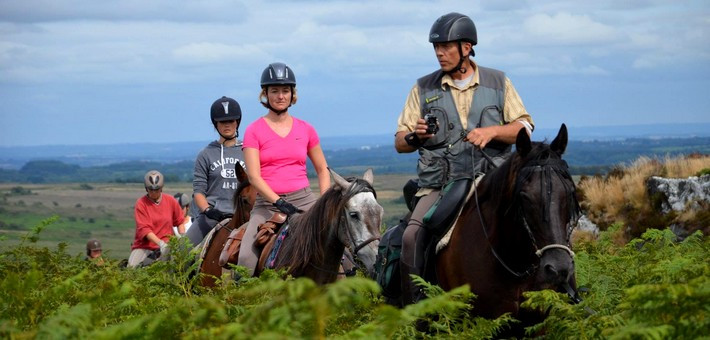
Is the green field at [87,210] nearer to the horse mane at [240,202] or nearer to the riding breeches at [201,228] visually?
the riding breeches at [201,228]

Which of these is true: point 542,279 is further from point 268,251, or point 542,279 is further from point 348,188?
point 268,251

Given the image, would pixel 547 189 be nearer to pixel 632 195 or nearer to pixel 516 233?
pixel 516 233

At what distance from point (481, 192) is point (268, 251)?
3116 millimetres

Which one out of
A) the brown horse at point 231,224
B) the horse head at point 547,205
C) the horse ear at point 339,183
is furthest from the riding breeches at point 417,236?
the brown horse at point 231,224

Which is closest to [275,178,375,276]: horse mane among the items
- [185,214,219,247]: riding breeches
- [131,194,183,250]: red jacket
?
[185,214,219,247]: riding breeches

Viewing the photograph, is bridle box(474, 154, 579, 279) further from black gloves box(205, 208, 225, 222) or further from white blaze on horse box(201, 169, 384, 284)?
black gloves box(205, 208, 225, 222)

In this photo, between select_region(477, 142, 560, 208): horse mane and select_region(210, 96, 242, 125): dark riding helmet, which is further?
select_region(210, 96, 242, 125): dark riding helmet

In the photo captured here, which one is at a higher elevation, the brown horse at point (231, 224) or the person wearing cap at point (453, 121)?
the person wearing cap at point (453, 121)

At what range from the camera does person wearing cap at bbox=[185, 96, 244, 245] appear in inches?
538

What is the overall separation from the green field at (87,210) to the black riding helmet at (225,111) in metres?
63.7

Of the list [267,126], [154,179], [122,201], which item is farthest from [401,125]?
[122,201]

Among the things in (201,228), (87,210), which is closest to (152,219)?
(201,228)

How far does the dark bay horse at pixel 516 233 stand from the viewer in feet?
24.1

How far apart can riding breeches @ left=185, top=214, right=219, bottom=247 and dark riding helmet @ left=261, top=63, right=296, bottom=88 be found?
3103 mm
